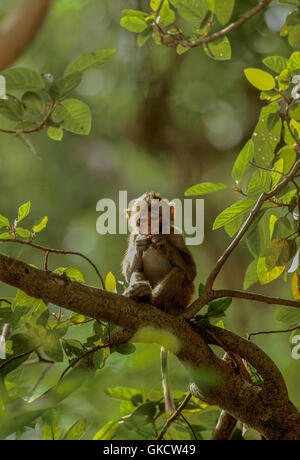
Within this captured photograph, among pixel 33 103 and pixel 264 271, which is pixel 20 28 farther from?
pixel 264 271

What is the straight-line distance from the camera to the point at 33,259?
17.6 feet

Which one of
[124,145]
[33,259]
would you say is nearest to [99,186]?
[124,145]

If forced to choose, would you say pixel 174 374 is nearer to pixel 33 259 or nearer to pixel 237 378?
pixel 237 378

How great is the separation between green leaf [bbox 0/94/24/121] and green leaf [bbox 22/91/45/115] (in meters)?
0.02

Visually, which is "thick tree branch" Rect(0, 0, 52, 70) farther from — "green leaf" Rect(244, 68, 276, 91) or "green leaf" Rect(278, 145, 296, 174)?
"green leaf" Rect(278, 145, 296, 174)

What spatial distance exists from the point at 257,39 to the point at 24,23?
135 inches

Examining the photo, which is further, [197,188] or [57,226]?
[57,226]

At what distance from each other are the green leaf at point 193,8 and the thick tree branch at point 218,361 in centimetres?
96

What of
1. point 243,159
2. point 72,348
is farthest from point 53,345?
point 243,159

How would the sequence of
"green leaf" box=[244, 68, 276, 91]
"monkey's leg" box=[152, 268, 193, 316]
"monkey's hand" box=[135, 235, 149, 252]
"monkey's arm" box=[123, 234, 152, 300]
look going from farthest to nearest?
"monkey's hand" box=[135, 235, 149, 252]
"monkey's arm" box=[123, 234, 152, 300]
"monkey's leg" box=[152, 268, 193, 316]
"green leaf" box=[244, 68, 276, 91]

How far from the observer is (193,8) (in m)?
1.89

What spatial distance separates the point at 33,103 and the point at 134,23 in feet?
1.83

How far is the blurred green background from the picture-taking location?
536 centimetres

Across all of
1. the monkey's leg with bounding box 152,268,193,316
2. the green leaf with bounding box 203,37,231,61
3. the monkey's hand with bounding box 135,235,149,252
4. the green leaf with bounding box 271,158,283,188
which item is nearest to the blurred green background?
the monkey's hand with bounding box 135,235,149,252
